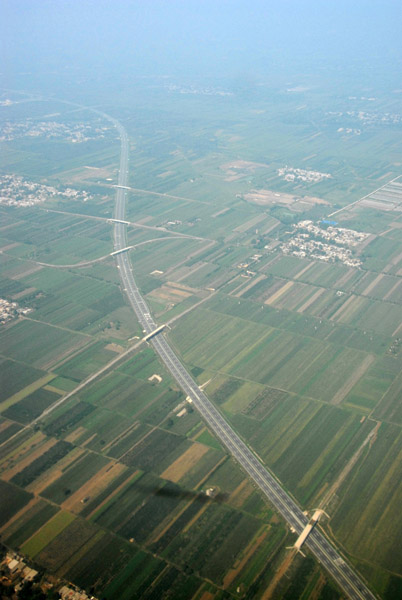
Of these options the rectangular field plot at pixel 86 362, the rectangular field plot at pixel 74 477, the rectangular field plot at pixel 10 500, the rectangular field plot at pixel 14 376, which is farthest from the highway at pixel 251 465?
the rectangular field plot at pixel 10 500

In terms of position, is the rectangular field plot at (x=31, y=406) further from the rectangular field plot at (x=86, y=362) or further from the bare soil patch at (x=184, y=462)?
the bare soil patch at (x=184, y=462)

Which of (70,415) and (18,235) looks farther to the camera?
(18,235)

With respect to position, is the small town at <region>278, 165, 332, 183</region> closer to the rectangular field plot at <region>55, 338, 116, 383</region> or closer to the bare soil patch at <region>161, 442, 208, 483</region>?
the rectangular field plot at <region>55, 338, 116, 383</region>

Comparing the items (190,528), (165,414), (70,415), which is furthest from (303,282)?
(190,528)

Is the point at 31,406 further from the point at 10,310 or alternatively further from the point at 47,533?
the point at 10,310

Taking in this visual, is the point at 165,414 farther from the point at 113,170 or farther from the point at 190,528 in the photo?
the point at 113,170

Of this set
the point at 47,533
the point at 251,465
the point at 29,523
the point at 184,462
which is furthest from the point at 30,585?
the point at 251,465
